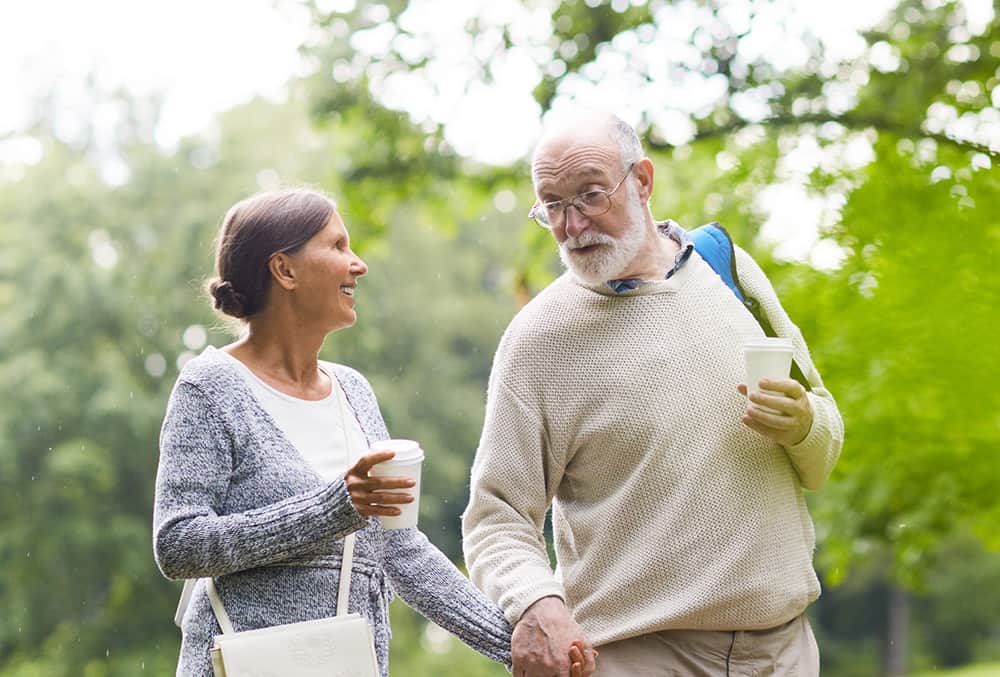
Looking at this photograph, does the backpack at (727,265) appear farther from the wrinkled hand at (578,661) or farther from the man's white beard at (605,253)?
the wrinkled hand at (578,661)

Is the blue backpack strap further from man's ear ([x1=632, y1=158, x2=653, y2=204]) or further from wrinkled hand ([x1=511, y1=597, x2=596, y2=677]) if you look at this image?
wrinkled hand ([x1=511, y1=597, x2=596, y2=677])

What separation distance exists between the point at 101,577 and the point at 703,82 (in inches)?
572

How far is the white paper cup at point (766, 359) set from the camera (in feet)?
7.77

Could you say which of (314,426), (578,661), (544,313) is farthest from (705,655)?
(314,426)

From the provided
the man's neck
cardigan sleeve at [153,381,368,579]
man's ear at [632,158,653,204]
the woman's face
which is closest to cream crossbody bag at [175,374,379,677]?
cardigan sleeve at [153,381,368,579]

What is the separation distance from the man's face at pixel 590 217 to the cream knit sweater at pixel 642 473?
10 centimetres

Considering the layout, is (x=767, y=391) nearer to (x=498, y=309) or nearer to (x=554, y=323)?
(x=554, y=323)

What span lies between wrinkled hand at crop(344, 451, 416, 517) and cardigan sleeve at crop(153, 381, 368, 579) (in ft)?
0.05

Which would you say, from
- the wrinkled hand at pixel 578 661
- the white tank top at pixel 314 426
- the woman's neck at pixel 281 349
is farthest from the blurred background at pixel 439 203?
the wrinkled hand at pixel 578 661

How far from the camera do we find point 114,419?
1852cm

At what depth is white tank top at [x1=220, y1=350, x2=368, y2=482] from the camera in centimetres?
239

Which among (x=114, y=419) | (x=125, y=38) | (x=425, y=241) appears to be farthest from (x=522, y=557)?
(x=425, y=241)

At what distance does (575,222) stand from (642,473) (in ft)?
1.71

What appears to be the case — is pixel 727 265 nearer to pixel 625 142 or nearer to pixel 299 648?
pixel 625 142
